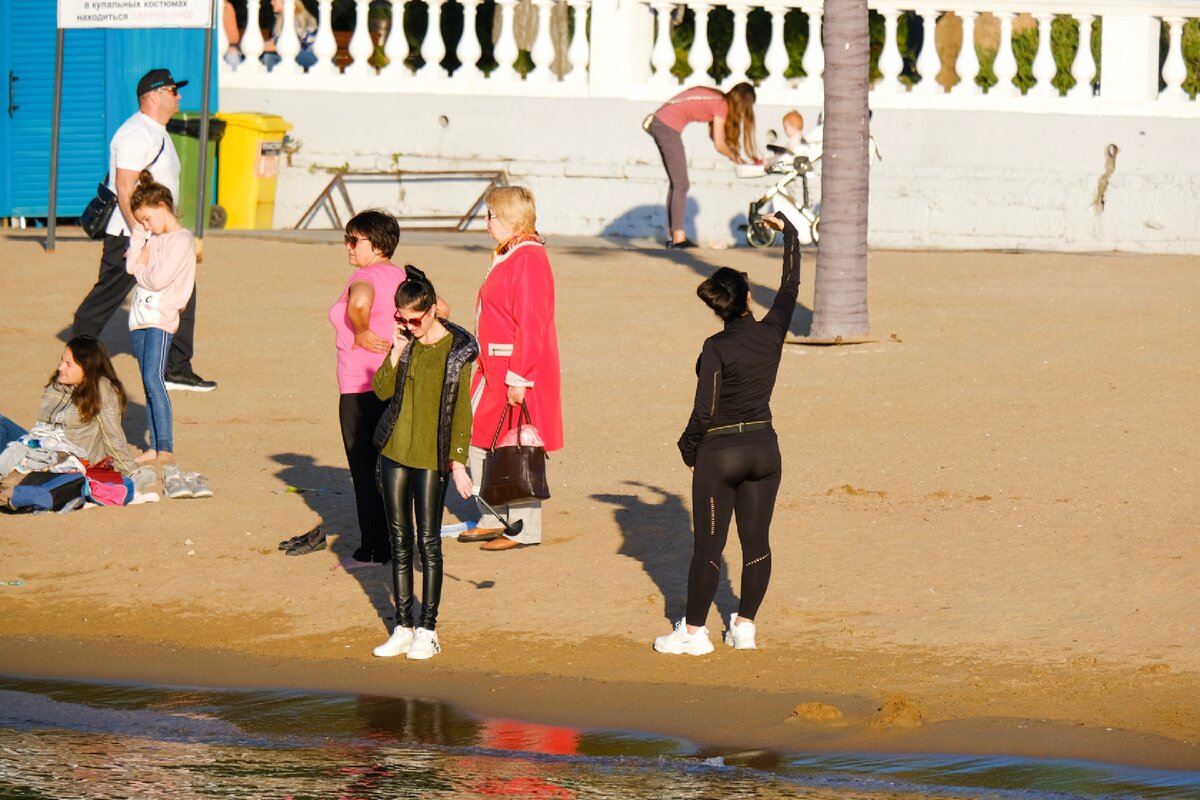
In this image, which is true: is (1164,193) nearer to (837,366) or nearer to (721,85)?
(721,85)

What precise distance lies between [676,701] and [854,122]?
7287mm

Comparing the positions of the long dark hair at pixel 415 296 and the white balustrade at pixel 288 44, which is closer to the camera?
the long dark hair at pixel 415 296

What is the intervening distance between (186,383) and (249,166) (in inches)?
256

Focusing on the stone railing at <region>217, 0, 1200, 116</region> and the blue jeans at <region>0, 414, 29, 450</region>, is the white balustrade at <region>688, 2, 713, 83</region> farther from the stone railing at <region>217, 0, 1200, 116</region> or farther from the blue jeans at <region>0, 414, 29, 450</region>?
the blue jeans at <region>0, 414, 29, 450</region>

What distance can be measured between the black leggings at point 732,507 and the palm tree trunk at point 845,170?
6278 mm

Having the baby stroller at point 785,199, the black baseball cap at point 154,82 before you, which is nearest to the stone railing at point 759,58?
the baby stroller at point 785,199

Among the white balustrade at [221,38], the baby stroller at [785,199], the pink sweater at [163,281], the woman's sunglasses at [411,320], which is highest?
the white balustrade at [221,38]

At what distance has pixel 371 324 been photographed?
909 centimetres

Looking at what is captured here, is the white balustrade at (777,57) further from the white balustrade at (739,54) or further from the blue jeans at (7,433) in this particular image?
the blue jeans at (7,433)

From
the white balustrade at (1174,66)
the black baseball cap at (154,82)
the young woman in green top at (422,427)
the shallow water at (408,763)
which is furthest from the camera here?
the white balustrade at (1174,66)

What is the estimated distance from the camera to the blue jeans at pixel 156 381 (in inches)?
424

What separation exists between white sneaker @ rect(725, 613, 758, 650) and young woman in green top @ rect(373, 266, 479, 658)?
3.82ft

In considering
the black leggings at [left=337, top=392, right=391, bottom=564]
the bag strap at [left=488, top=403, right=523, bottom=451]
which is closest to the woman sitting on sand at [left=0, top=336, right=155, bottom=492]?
the black leggings at [left=337, top=392, right=391, bottom=564]

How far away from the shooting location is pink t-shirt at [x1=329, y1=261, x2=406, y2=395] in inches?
355
